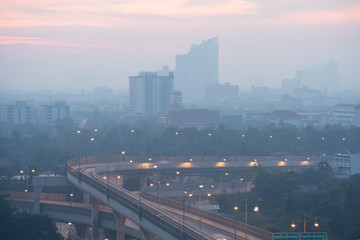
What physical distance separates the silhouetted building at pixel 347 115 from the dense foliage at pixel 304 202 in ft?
188

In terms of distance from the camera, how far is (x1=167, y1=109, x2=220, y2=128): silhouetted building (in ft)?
313

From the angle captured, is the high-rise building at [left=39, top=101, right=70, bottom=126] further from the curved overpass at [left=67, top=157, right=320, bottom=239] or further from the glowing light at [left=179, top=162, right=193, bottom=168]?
the glowing light at [left=179, top=162, right=193, bottom=168]

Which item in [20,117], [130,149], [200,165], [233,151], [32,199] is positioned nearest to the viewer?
[32,199]

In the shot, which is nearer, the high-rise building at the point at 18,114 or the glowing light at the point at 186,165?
the glowing light at the point at 186,165

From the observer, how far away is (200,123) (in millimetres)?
96438

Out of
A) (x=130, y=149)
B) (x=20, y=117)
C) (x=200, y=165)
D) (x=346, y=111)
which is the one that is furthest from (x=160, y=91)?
(x=200, y=165)

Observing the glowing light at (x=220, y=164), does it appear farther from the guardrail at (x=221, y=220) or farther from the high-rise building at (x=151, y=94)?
the high-rise building at (x=151, y=94)

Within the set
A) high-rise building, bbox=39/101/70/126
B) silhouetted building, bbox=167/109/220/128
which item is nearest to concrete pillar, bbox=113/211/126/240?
silhouetted building, bbox=167/109/220/128

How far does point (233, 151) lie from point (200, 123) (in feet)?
139

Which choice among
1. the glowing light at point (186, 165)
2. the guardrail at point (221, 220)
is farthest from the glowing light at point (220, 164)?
the guardrail at point (221, 220)

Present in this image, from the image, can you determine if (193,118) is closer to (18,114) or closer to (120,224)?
(18,114)

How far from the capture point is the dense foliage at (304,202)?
25.3 meters

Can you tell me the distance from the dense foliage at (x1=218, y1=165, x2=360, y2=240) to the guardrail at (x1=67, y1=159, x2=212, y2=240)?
423 cm

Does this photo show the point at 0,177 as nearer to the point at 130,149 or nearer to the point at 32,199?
the point at 32,199
